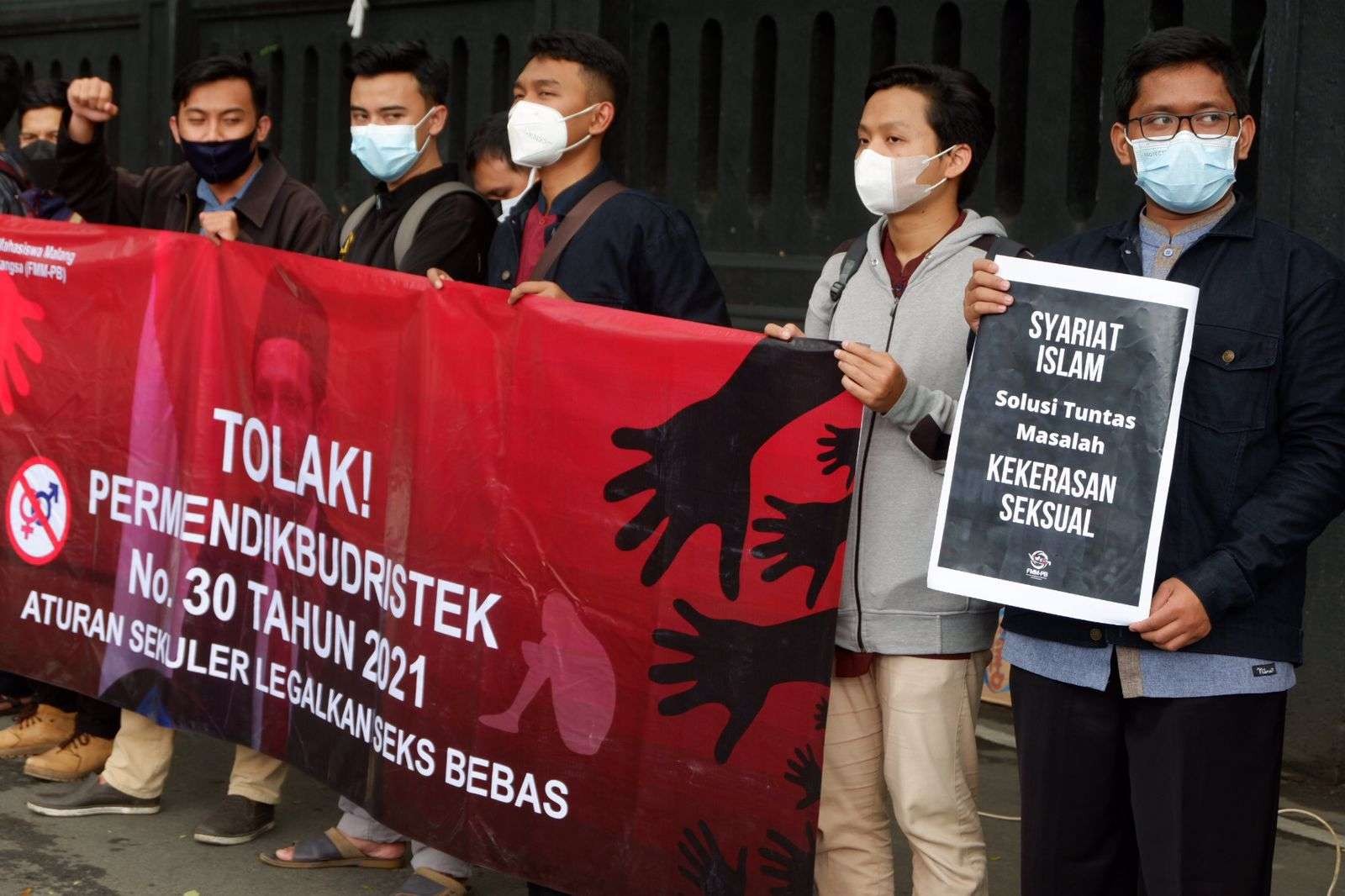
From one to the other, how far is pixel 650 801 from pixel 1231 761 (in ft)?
4.25

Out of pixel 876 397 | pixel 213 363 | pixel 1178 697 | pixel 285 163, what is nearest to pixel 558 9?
pixel 285 163

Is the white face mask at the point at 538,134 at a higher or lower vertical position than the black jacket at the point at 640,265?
higher

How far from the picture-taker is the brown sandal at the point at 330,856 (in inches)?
190

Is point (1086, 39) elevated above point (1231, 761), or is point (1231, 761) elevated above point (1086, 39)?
point (1086, 39)

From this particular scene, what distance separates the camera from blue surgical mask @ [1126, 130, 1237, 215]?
10.6 feet

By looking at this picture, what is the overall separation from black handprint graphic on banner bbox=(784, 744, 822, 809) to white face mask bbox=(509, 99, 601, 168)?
1665 millimetres

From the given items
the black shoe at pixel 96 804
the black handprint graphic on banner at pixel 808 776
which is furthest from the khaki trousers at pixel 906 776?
the black shoe at pixel 96 804

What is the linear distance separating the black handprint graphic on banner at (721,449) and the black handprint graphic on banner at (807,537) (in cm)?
7

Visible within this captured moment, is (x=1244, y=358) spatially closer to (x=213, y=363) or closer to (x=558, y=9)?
(x=213, y=363)

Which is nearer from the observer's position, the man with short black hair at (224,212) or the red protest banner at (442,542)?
the red protest banner at (442,542)

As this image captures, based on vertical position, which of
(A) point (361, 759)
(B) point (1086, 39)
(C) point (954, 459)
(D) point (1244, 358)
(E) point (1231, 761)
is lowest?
(A) point (361, 759)

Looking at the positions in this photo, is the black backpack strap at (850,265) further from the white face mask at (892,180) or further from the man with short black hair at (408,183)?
the man with short black hair at (408,183)

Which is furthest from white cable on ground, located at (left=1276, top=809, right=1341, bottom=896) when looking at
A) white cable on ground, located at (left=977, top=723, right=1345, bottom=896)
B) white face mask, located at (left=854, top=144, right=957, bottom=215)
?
white face mask, located at (left=854, top=144, right=957, bottom=215)

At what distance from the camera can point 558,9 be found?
752cm
